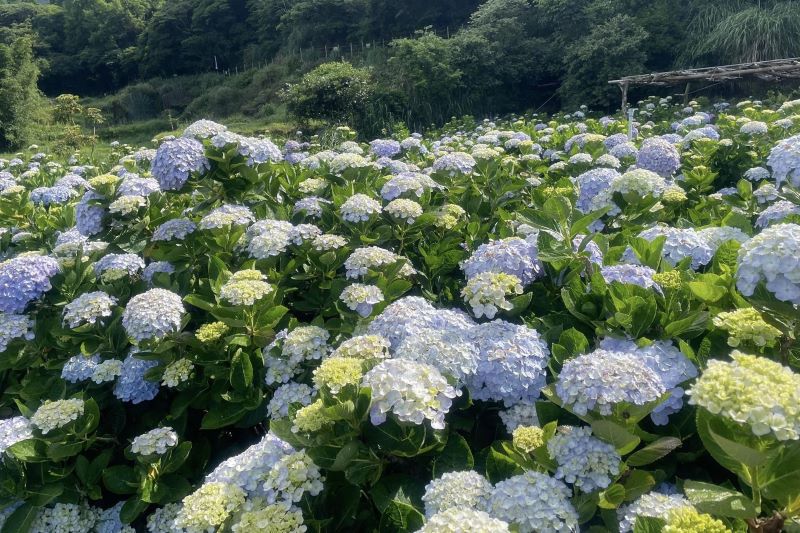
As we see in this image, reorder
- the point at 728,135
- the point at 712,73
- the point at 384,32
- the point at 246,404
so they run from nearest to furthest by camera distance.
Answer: the point at 246,404 < the point at 728,135 < the point at 712,73 < the point at 384,32

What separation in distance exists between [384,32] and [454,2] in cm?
347

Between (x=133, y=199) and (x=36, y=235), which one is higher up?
(x=133, y=199)

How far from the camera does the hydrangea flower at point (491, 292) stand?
1.55 m

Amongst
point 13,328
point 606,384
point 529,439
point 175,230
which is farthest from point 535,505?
point 13,328

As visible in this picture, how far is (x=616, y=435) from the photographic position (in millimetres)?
1076

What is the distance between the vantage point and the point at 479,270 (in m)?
1.78

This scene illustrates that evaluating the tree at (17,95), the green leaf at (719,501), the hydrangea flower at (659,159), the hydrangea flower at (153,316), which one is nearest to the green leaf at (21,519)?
the hydrangea flower at (153,316)

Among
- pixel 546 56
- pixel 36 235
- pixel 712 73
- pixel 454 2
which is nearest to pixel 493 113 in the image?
pixel 546 56

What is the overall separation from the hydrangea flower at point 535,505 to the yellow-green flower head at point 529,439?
5 cm

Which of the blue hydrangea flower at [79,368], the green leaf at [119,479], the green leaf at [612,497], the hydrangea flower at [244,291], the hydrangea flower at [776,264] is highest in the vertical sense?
the hydrangea flower at [776,264]

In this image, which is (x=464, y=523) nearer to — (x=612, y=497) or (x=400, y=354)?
(x=612, y=497)

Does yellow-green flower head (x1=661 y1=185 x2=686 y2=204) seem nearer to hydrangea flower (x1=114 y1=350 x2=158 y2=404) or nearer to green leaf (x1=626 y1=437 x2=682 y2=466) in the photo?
green leaf (x1=626 y1=437 x2=682 y2=466)

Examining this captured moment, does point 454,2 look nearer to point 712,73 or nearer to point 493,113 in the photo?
point 493,113

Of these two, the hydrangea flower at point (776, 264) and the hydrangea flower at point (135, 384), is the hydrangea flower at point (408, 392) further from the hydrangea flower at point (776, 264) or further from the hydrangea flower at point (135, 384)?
the hydrangea flower at point (135, 384)
